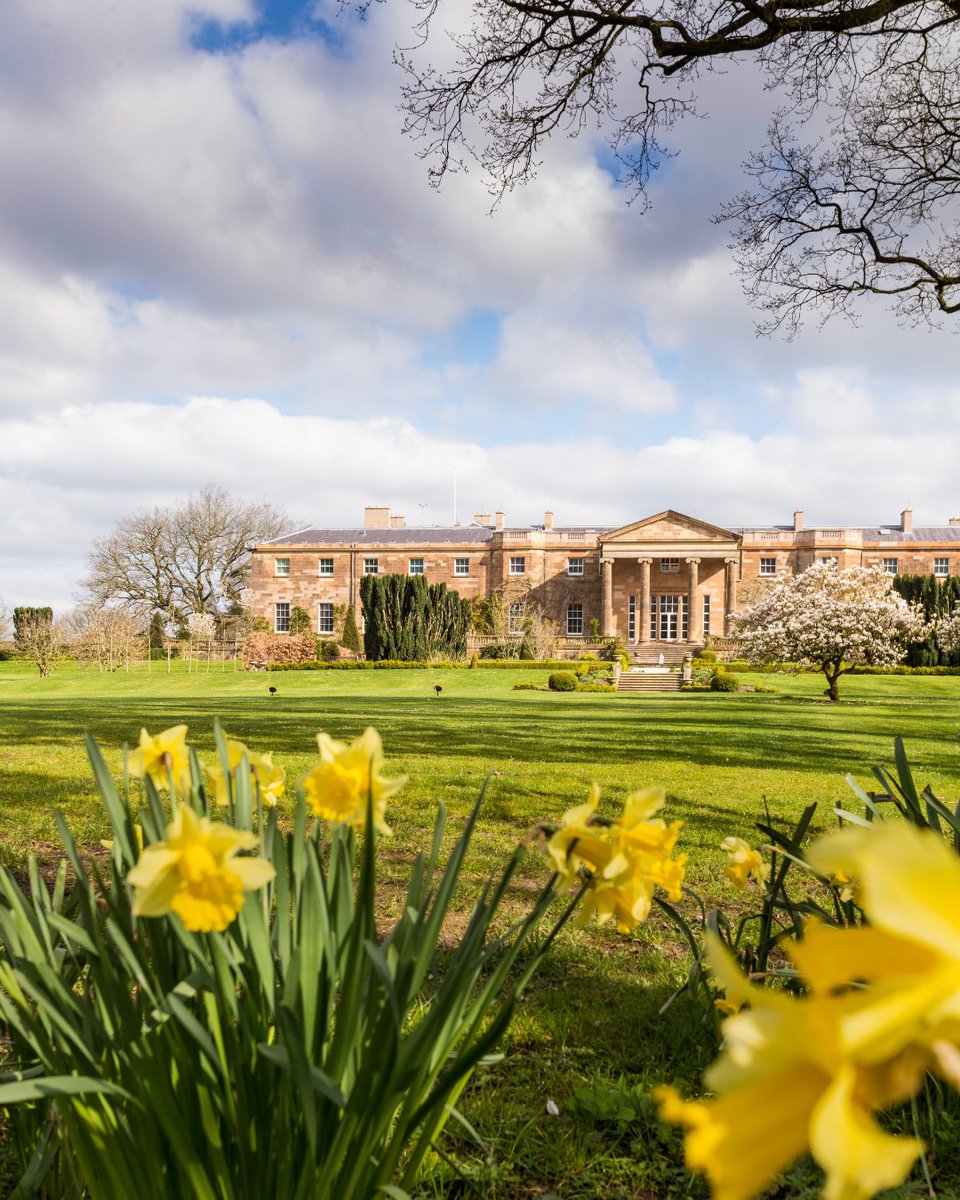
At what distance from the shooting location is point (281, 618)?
39844mm

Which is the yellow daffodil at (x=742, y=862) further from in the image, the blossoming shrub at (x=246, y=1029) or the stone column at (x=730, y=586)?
the stone column at (x=730, y=586)

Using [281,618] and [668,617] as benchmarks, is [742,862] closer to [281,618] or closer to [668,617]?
[668,617]

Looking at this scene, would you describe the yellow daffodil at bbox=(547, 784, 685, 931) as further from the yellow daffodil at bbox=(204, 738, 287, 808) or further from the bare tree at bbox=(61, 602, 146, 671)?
the bare tree at bbox=(61, 602, 146, 671)

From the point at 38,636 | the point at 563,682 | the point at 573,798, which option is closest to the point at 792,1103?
the point at 573,798

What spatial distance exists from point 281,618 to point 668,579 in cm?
1913

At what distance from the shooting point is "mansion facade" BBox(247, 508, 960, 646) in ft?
120

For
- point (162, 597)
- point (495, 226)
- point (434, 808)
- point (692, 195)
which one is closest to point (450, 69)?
point (495, 226)

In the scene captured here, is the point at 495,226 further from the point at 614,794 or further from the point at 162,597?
the point at 162,597

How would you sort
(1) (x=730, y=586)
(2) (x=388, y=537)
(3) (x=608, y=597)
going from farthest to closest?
(2) (x=388, y=537) → (3) (x=608, y=597) → (1) (x=730, y=586)

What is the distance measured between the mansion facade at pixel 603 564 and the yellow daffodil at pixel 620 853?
35028 millimetres

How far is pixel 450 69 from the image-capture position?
287 inches

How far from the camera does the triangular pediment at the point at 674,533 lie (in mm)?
36312

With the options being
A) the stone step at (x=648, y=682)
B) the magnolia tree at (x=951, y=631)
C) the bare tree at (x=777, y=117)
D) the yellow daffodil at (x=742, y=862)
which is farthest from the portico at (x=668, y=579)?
the yellow daffodil at (x=742, y=862)

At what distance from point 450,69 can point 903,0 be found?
3.73 m
